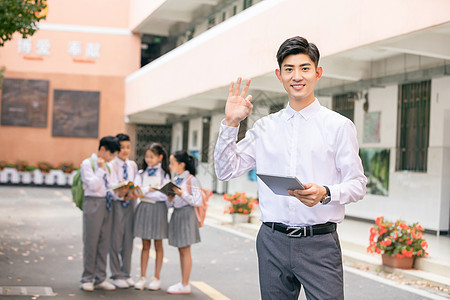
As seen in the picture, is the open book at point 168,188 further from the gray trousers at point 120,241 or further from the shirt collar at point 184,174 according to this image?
the gray trousers at point 120,241

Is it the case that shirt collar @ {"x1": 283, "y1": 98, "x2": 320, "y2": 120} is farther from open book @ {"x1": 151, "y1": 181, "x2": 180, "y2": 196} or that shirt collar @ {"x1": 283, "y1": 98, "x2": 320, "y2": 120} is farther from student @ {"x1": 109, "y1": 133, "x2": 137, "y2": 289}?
student @ {"x1": 109, "y1": 133, "x2": 137, "y2": 289}

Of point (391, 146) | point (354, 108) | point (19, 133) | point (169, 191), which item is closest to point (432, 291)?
point (169, 191)

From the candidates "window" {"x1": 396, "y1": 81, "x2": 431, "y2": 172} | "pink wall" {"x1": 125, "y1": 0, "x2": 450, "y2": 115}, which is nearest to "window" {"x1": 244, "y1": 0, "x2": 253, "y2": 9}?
"pink wall" {"x1": 125, "y1": 0, "x2": 450, "y2": 115}

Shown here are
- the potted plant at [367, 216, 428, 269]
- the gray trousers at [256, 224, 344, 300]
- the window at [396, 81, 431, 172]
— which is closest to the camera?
the gray trousers at [256, 224, 344, 300]

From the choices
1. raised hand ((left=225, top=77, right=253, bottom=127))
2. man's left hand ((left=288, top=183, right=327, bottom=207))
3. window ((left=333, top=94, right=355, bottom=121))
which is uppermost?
window ((left=333, top=94, right=355, bottom=121))

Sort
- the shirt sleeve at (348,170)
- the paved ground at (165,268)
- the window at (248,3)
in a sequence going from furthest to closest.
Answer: the window at (248,3) < the paved ground at (165,268) < the shirt sleeve at (348,170)

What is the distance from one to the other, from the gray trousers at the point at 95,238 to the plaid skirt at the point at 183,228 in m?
0.78

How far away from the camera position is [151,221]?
7637 mm

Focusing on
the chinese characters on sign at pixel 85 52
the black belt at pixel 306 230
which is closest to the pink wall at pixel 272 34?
the black belt at pixel 306 230

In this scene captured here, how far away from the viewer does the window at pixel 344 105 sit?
16.7 meters

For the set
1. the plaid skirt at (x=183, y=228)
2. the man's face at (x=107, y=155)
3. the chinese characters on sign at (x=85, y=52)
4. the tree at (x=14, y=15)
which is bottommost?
the plaid skirt at (x=183, y=228)

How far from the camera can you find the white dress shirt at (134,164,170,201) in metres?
7.71

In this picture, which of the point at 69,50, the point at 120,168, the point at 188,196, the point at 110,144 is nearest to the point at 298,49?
the point at 188,196

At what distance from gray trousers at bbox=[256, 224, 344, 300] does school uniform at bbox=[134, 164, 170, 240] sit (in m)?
4.33
